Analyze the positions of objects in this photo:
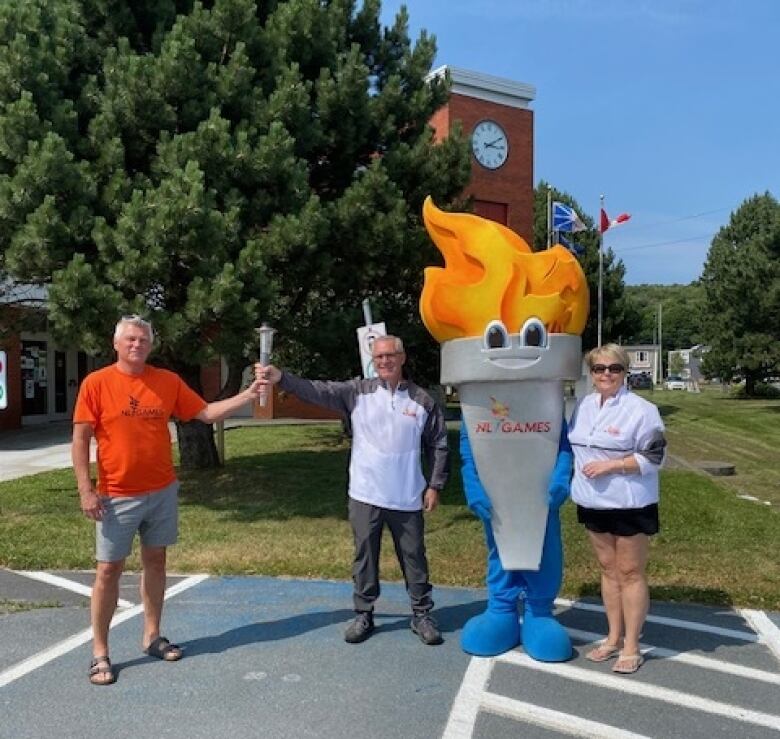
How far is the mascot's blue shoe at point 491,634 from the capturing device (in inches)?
164

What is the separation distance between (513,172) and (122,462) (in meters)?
23.6

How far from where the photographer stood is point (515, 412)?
164 inches

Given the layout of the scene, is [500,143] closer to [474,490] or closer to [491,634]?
[474,490]

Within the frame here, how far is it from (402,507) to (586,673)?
123cm

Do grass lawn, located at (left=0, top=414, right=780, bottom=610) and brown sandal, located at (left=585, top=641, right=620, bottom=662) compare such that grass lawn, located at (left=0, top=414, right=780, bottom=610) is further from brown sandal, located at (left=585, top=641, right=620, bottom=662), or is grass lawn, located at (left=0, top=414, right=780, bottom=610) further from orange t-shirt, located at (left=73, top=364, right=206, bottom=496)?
orange t-shirt, located at (left=73, top=364, right=206, bottom=496)

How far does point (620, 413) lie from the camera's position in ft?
12.7

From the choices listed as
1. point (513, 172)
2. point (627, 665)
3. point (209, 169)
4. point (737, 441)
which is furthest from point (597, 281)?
point (627, 665)

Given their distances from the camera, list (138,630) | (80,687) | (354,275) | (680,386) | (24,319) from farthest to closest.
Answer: (680,386)
(24,319)
(354,275)
(138,630)
(80,687)

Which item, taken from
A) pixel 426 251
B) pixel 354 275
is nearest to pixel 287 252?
pixel 354 275

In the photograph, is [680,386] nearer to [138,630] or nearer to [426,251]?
[426,251]

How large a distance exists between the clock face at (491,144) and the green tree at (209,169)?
15960mm

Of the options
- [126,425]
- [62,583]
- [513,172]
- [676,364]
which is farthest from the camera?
[676,364]

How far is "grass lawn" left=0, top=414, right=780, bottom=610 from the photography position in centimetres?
577

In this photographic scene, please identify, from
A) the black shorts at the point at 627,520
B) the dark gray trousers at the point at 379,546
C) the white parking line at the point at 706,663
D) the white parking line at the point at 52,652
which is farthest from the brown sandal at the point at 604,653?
the white parking line at the point at 52,652
